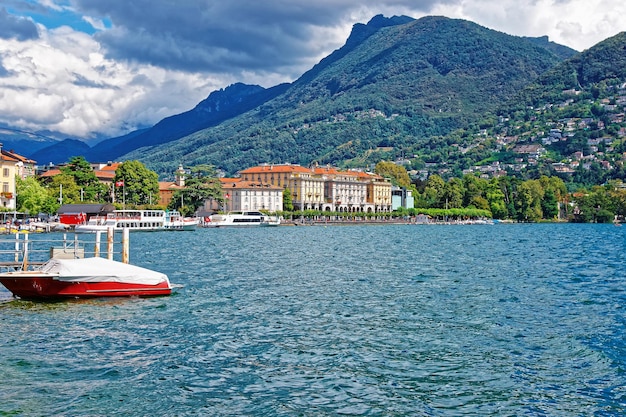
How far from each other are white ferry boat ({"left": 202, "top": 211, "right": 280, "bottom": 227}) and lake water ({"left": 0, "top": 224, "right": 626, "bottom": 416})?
327 ft

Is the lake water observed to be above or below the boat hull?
below

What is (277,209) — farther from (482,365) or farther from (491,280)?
(482,365)

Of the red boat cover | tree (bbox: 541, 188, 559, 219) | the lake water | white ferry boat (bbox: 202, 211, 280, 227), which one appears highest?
tree (bbox: 541, 188, 559, 219)

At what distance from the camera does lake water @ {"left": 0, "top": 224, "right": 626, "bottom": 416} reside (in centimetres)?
1471

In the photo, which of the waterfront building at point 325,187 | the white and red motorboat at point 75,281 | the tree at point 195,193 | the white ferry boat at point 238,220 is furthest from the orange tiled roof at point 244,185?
the white and red motorboat at point 75,281

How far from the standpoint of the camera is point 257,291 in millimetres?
31906

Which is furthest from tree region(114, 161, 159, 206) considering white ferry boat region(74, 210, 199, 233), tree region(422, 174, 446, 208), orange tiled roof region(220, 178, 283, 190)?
tree region(422, 174, 446, 208)

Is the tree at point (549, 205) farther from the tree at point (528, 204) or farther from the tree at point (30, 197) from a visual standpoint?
the tree at point (30, 197)

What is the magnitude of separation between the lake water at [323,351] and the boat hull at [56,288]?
0.65 m

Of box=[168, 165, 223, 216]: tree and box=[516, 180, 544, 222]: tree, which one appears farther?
box=[516, 180, 544, 222]: tree

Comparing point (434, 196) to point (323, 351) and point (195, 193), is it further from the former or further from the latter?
point (323, 351)

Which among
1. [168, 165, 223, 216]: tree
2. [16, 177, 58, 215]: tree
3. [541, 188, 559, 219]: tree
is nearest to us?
[16, 177, 58, 215]: tree

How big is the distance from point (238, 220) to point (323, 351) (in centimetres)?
11906

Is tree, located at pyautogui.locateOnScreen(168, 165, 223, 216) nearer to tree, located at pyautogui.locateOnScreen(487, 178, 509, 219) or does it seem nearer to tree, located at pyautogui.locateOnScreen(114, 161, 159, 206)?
tree, located at pyautogui.locateOnScreen(114, 161, 159, 206)
